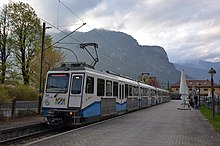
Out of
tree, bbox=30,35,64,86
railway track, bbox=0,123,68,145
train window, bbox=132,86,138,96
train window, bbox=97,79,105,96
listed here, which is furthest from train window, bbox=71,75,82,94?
tree, bbox=30,35,64,86

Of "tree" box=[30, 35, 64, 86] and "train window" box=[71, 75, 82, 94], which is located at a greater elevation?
"tree" box=[30, 35, 64, 86]

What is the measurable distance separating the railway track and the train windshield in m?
1.87

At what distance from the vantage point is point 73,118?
14008 millimetres

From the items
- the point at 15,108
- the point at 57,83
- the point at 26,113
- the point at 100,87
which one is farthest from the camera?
the point at 26,113

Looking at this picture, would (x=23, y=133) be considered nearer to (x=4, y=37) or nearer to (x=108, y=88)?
(x=108, y=88)

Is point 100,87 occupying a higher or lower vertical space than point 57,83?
lower

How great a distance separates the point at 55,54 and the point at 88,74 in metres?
23.7

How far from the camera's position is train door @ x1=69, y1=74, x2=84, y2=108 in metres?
14.3

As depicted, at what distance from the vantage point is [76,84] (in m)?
14.8

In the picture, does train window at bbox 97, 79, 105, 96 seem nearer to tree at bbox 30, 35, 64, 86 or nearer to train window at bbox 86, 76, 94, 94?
train window at bbox 86, 76, 94, 94

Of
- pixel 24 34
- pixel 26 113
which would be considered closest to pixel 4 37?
pixel 24 34

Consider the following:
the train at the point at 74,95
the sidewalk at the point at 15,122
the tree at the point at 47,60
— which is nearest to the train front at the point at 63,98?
the train at the point at 74,95

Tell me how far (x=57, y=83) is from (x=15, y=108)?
205 inches

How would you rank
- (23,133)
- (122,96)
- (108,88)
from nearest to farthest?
1. (23,133)
2. (108,88)
3. (122,96)
